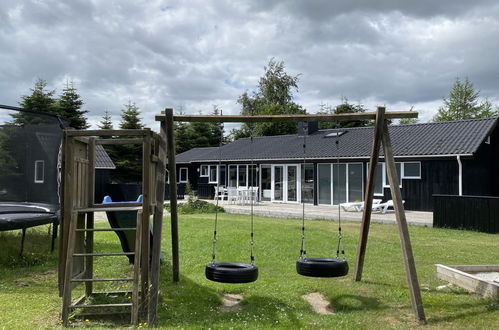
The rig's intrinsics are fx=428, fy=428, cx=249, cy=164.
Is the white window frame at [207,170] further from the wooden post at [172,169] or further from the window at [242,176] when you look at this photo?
the wooden post at [172,169]

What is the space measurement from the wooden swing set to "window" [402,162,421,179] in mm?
12869

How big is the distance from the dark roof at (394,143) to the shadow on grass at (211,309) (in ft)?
29.5

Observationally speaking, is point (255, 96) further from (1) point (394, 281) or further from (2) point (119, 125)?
(1) point (394, 281)

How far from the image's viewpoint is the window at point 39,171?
26.8ft

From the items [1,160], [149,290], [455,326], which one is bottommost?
[455,326]

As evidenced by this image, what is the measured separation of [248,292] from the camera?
224 inches

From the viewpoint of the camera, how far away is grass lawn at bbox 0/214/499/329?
15.0 feet

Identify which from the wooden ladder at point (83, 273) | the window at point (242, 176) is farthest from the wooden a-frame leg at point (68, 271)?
the window at point (242, 176)

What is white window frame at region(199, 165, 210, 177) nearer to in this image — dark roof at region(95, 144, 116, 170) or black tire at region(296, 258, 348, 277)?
dark roof at region(95, 144, 116, 170)

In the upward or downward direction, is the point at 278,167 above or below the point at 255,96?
below

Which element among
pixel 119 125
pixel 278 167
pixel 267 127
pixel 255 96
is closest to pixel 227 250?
pixel 278 167

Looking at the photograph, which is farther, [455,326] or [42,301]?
[42,301]

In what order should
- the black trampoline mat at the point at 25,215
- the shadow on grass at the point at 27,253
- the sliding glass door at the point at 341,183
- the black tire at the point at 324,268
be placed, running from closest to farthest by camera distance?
the black tire at the point at 324,268 < the black trampoline mat at the point at 25,215 < the shadow on grass at the point at 27,253 < the sliding glass door at the point at 341,183

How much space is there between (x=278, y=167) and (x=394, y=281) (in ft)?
54.6
